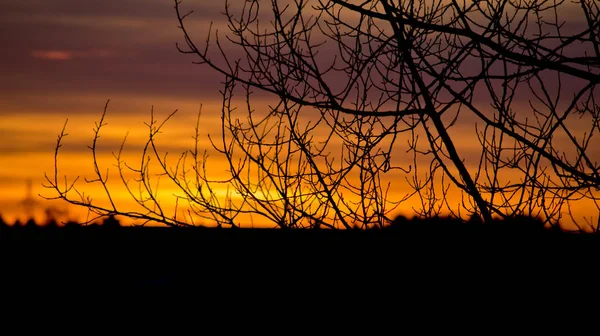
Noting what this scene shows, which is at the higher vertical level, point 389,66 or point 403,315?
Answer: point 389,66

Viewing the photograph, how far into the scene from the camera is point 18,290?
6094mm

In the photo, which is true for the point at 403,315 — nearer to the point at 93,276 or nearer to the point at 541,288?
the point at 541,288

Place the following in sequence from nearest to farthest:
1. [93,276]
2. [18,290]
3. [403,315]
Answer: [403,315]
[18,290]
[93,276]

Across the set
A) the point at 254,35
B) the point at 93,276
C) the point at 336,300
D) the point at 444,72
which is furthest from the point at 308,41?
the point at 93,276

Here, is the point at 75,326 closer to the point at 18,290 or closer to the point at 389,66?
the point at 18,290

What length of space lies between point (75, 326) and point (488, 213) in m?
3.22

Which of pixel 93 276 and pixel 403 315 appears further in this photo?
pixel 93 276

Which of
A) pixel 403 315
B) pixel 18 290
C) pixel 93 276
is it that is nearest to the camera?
pixel 403 315

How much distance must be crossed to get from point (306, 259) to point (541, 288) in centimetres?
173

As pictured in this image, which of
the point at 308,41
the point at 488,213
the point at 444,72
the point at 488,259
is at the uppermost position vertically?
the point at 308,41

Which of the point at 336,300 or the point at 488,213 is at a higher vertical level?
the point at 488,213

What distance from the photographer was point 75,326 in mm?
5805

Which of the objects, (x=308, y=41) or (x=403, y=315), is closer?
(x=403, y=315)

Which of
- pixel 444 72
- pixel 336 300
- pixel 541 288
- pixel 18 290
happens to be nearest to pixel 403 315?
pixel 336 300
